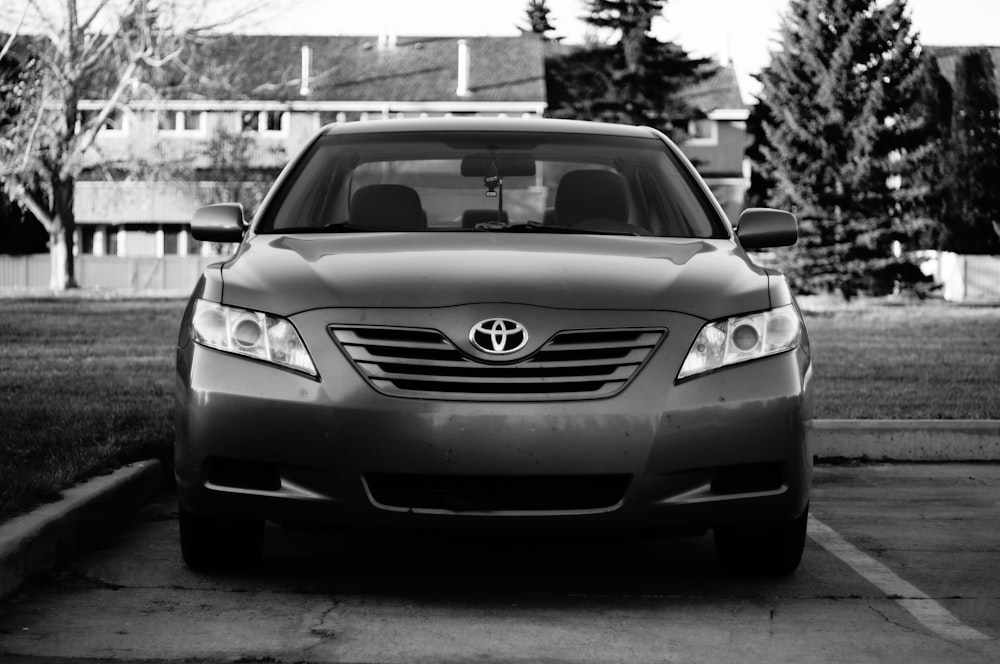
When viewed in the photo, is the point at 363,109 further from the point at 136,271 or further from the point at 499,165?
the point at 499,165

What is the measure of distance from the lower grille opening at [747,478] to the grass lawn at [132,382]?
250 centimetres

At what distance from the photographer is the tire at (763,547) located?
503cm

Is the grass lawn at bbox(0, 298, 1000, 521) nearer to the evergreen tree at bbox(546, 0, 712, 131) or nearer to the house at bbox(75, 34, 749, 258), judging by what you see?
the evergreen tree at bbox(546, 0, 712, 131)

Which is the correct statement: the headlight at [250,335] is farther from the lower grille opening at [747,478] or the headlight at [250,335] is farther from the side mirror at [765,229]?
the side mirror at [765,229]

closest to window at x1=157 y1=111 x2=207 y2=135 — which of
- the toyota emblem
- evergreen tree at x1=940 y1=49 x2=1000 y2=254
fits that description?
evergreen tree at x1=940 y1=49 x2=1000 y2=254

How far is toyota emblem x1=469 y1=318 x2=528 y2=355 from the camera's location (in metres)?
4.39

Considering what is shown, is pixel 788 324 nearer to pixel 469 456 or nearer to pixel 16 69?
pixel 469 456

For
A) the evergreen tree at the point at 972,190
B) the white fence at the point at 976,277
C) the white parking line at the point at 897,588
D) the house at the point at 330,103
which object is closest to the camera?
the white parking line at the point at 897,588

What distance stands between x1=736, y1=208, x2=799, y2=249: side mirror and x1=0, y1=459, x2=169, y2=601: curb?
271 cm

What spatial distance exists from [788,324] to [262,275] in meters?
1.67

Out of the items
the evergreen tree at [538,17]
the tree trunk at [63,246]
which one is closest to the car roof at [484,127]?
the tree trunk at [63,246]

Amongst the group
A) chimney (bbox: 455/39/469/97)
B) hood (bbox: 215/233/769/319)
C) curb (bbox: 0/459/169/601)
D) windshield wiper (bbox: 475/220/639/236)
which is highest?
chimney (bbox: 455/39/469/97)

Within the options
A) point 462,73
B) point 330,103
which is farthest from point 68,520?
point 462,73

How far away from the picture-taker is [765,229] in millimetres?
5883
